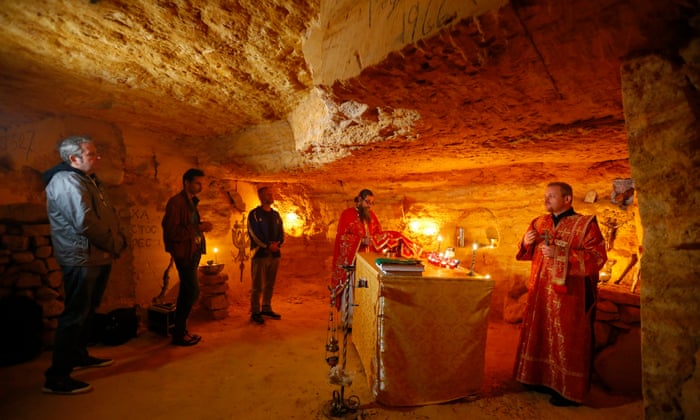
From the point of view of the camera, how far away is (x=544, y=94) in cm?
196

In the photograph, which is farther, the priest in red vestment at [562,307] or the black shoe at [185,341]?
the black shoe at [185,341]

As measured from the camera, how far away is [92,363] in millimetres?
3246

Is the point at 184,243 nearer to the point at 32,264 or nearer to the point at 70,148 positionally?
the point at 70,148

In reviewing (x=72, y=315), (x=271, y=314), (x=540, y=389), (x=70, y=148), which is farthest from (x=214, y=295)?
(x=540, y=389)

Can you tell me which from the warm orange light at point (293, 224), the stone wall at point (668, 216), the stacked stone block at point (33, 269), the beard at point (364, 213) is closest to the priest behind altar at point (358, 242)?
the beard at point (364, 213)

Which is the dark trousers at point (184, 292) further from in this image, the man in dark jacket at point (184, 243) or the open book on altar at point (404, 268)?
the open book on altar at point (404, 268)

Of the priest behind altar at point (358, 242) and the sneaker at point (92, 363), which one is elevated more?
the priest behind altar at point (358, 242)

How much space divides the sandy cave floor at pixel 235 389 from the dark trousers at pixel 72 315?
0.85 feet

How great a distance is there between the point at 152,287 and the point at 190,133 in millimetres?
2402

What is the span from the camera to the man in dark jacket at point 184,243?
3846mm

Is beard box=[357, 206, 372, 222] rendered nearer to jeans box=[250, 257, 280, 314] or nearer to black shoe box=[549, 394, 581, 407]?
jeans box=[250, 257, 280, 314]

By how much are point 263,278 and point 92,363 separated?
2.28 metres

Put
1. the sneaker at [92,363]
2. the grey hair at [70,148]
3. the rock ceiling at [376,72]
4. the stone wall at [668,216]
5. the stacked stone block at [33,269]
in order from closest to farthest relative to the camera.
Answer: the stone wall at [668,216], the rock ceiling at [376,72], the grey hair at [70,148], the sneaker at [92,363], the stacked stone block at [33,269]

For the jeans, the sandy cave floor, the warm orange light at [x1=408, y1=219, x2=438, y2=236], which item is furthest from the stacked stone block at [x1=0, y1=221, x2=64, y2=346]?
the warm orange light at [x1=408, y1=219, x2=438, y2=236]
